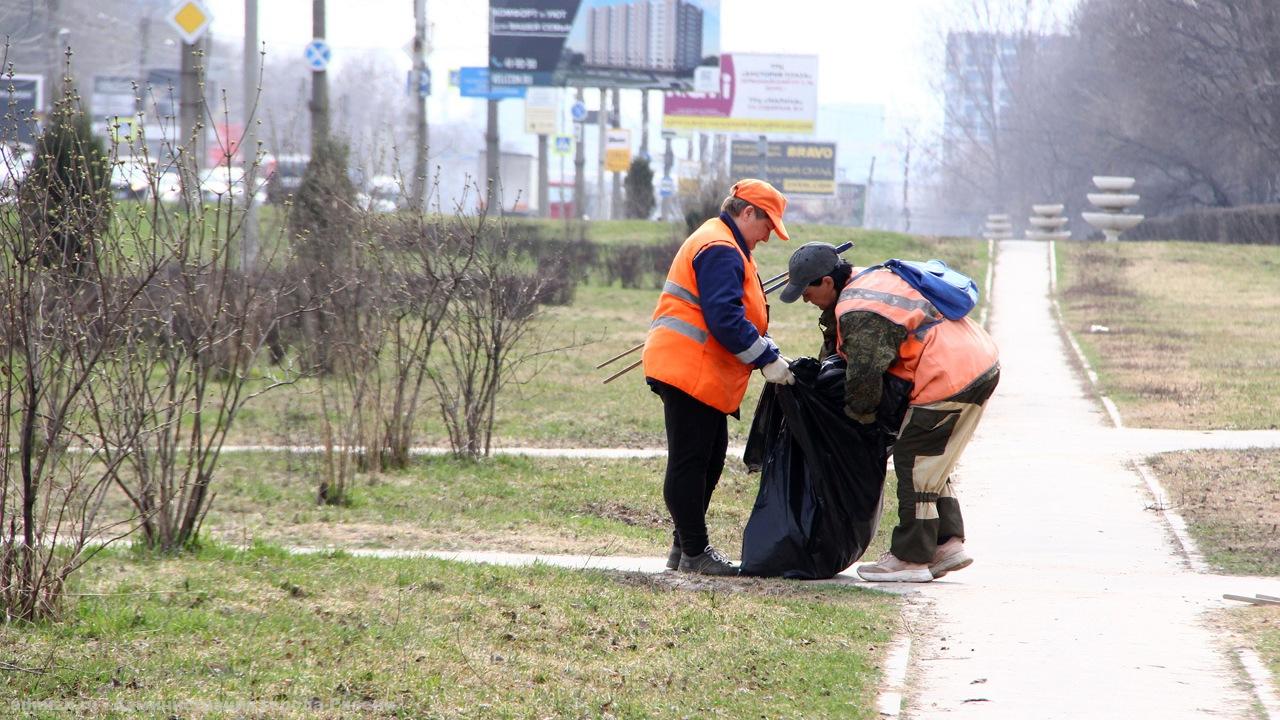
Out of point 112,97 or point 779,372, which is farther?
point 112,97

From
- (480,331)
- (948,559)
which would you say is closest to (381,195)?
(480,331)

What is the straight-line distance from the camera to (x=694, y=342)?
20.7 feet

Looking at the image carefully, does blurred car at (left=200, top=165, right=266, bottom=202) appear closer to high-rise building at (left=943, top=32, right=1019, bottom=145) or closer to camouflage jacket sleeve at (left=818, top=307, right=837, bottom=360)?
camouflage jacket sleeve at (left=818, top=307, right=837, bottom=360)

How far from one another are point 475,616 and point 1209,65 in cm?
4606

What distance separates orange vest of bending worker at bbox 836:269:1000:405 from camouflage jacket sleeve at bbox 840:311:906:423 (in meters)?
0.04

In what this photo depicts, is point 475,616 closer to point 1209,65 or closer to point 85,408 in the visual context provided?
point 85,408

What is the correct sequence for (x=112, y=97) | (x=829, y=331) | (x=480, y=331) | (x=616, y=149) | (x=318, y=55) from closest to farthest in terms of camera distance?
(x=829, y=331), (x=480, y=331), (x=318, y=55), (x=616, y=149), (x=112, y=97)

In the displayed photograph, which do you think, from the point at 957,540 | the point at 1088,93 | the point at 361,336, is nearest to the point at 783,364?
the point at 957,540

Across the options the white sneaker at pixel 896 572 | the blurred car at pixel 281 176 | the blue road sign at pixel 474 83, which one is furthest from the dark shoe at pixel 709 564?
the blue road sign at pixel 474 83

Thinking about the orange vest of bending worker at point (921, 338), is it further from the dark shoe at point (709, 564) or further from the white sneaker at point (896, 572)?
the dark shoe at point (709, 564)

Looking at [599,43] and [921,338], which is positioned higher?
[599,43]

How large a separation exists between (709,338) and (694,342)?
0.07 m

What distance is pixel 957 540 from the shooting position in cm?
675

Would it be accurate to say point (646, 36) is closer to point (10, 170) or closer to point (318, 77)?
point (318, 77)
